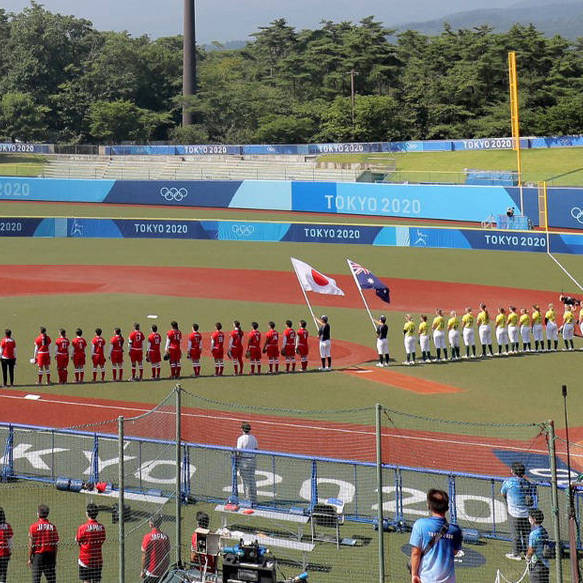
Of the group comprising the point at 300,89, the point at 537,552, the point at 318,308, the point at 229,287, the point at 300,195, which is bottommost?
the point at 537,552

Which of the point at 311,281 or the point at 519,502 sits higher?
the point at 311,281

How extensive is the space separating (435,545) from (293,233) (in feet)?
133

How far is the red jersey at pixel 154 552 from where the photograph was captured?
11.3 meters

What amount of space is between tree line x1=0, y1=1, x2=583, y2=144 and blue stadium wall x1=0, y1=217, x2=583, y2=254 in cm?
3573

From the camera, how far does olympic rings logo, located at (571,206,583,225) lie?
156ft

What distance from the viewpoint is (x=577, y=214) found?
157ft

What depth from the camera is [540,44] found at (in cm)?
8744

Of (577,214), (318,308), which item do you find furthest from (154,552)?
(577,214)

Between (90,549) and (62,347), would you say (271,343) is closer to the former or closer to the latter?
(62,347)

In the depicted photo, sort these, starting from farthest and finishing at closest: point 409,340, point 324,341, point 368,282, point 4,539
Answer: point 368,282 → point 409,340 → point 324,341 → point 4,539

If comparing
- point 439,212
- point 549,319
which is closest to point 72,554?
point 549,319

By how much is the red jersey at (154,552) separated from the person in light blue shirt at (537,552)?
4191mm

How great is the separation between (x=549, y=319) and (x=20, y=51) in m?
85.1

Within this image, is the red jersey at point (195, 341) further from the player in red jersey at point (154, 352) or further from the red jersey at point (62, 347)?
the red jersey at point (62, 347)
